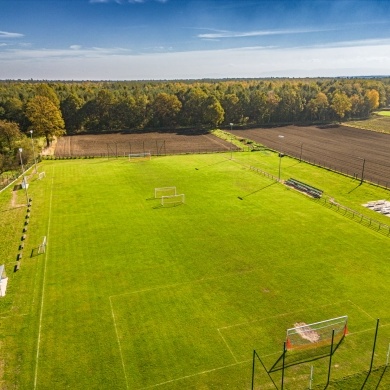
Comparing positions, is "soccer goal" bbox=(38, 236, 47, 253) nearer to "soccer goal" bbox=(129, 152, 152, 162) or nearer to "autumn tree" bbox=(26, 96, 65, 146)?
"soccer goal" bbox=(129, 152, 152, 162)

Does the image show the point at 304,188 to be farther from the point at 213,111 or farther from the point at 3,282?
the point at 213,111

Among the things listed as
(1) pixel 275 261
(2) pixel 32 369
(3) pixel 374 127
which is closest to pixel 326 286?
(1) pixel 275 261

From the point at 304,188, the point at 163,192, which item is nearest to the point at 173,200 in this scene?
the point at 163,192

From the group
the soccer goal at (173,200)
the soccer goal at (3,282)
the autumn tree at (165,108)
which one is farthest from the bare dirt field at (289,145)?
the soccer goal at (3,282)

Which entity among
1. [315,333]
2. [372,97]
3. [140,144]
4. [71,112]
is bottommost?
[315,333]

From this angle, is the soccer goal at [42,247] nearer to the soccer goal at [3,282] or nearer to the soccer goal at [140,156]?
the soccer goal at [3,282]

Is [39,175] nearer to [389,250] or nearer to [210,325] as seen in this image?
[210,325]
